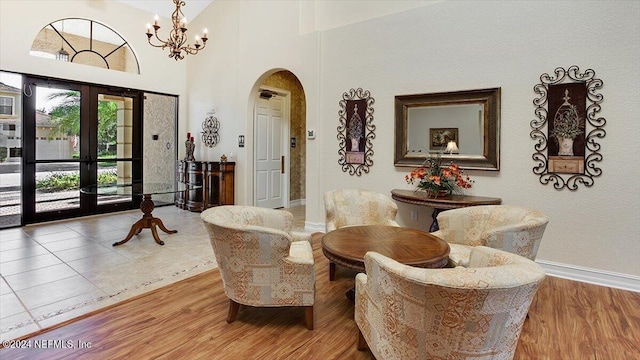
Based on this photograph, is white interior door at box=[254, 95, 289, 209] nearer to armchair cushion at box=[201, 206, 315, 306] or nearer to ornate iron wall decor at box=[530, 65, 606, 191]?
armchair cushion at box=[201, 206, 315, 306]

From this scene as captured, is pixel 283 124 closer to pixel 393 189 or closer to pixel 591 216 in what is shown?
pixel 393 189

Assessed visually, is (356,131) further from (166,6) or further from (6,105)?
(6,105)

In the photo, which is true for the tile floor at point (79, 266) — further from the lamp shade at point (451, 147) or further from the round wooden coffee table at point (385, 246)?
the lamp shade at point (451, 147)

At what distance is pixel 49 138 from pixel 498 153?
21.9ft

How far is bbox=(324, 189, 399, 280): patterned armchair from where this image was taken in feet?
12.2

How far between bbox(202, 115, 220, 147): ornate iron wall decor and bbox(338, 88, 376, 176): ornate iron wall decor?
3.04 m

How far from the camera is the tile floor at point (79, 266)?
273cm

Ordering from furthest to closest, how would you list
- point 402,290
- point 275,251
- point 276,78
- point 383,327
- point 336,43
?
point 276,78 < point 336,43 < point 275,251 < point 383,327 < point 402,290

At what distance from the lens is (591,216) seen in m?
3.42

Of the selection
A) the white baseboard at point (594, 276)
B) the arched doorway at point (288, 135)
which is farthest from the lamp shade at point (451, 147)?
the arched doorway at point (288, 135)

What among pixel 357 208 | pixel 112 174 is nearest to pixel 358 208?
pixel 357 208

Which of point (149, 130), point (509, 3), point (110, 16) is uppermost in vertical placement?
point (110, 16)

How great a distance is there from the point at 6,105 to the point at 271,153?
4.22m

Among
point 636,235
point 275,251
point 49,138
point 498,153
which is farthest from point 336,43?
point 49,138
